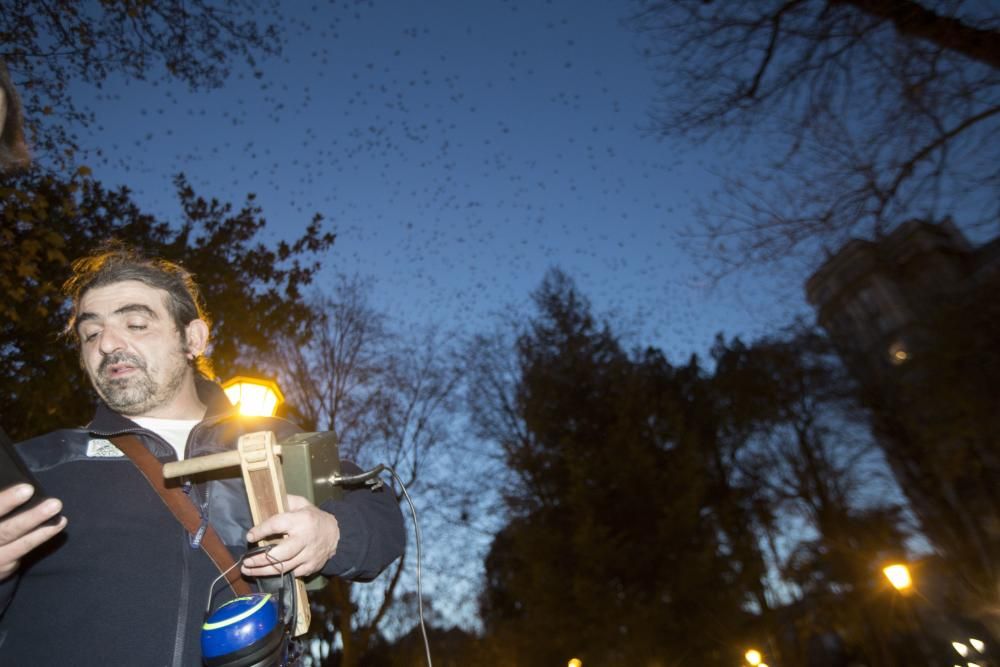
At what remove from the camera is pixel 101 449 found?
218 cm

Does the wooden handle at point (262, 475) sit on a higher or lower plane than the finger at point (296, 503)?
Answer: higher

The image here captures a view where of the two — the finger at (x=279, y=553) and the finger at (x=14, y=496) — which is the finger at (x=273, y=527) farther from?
the finger at (x=14, y=496)

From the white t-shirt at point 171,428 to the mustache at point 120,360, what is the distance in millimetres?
265

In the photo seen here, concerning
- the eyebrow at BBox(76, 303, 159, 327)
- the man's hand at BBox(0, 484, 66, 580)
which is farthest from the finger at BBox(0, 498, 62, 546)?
the eyebrow at BBox(76, 303, 159, 327)

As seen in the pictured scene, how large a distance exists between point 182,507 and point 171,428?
56cm

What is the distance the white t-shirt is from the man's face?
0.04 m

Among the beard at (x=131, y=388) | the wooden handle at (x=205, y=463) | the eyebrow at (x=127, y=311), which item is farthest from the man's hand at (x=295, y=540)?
the eyebrow at (x=127, y=311)

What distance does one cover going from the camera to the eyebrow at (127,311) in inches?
96.4

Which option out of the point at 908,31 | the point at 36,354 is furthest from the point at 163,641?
the point at 36,354

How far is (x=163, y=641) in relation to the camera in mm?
1809

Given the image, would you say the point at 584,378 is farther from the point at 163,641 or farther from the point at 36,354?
the point at 163,641

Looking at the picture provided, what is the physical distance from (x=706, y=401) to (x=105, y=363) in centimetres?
2582

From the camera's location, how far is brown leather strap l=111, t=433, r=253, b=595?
197cm

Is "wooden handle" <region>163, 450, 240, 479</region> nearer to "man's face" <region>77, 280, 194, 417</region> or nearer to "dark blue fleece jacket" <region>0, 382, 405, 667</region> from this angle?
"dark blue fleece jacket" <region>0, 382, 405, 667</region>
